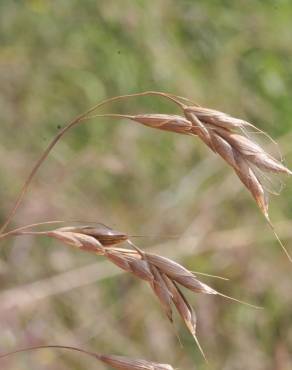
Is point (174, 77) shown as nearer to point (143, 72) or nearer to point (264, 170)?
point (143, 72)

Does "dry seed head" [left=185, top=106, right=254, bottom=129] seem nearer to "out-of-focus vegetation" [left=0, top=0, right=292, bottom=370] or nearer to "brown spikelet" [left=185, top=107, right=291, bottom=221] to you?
"brown spikelet" [left=185, top=107, right=291, bottom=221]

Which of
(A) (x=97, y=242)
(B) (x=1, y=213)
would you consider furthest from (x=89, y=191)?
(A) (x=97, y=242)

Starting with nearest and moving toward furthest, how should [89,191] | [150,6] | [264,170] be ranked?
1. [264,170]
2. [89,191]
3. [150,6]

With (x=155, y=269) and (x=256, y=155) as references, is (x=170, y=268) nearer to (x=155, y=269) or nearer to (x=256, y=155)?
(x=155, y=269)

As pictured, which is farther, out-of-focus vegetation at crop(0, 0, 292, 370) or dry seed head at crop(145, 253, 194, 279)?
out-of-focus vegetation at crop(0, 0, 292, 370)

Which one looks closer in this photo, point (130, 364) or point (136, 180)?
point (130, 364)

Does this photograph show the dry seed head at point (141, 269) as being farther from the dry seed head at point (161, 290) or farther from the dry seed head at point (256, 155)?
the dry seed head at point (256, 155)

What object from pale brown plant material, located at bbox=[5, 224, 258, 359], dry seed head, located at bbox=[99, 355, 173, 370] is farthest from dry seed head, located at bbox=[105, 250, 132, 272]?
dry seed head, located at bbox=[99, 355, 173, 370]

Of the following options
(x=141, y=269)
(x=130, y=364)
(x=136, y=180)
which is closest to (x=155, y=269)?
(x=141, y=269)

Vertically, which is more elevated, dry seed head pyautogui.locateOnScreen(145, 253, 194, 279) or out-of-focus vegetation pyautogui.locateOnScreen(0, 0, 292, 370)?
dry seed head pyautogui.locateOnScreen(145, 253, 194, 279)
